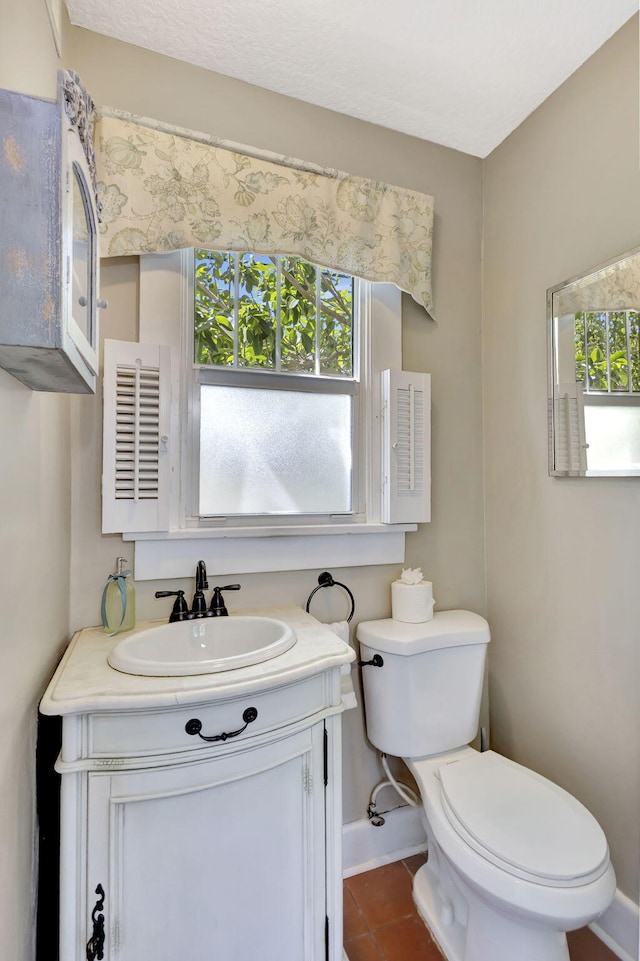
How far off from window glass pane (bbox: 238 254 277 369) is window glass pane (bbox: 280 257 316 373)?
4 centimetres

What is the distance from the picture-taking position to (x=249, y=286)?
1491 millimetres

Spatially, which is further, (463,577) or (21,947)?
(463,577)

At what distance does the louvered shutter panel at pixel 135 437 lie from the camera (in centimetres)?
125

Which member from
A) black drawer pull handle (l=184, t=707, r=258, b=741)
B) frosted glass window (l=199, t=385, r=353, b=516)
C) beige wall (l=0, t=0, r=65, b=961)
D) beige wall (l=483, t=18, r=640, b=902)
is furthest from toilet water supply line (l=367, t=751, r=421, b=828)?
beige wall (l=0, t=0, r=65, b=961)

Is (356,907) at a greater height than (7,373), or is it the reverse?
(7,373)

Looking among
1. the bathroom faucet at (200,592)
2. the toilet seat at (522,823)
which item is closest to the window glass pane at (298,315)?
the bathroom faucet at (200,592)

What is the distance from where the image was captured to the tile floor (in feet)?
4.05

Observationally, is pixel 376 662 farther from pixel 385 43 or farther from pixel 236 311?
pixel 385 43

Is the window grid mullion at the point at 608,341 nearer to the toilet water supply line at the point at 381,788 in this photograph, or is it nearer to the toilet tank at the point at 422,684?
the toilet tank at the point at 422,684

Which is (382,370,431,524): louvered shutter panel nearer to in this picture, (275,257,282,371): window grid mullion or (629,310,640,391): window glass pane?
(275,257,282,371): window grid mullion

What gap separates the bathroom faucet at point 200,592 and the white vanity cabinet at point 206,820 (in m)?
0.33

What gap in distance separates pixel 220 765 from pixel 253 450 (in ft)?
2.98

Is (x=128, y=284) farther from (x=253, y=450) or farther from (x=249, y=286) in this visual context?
(x=253, y=450)

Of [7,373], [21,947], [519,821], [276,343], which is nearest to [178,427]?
[276,343]
